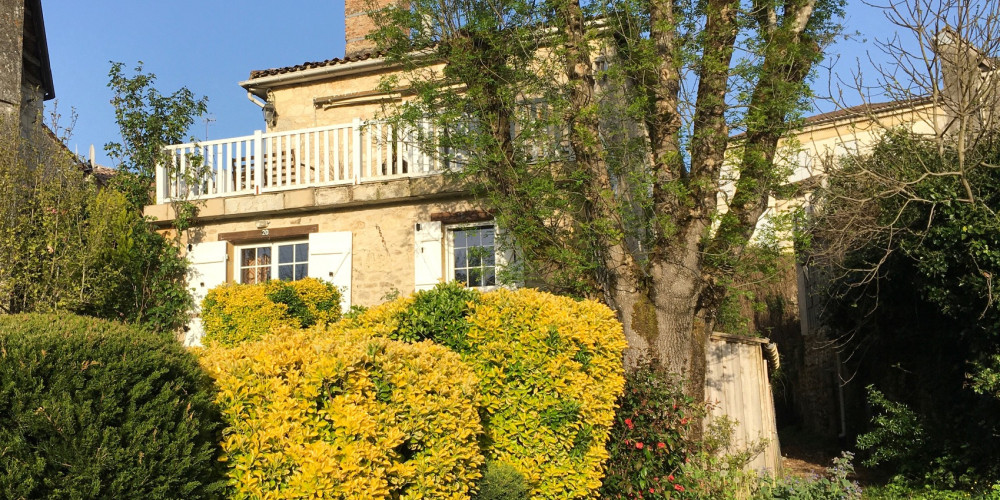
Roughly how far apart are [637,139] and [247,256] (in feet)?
20.1

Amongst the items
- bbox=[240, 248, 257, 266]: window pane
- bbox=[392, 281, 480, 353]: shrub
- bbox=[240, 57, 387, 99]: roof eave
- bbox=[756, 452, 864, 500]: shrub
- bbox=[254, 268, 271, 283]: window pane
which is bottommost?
bbox=[756, 452, 864, 500]: shrub

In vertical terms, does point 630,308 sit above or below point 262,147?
below

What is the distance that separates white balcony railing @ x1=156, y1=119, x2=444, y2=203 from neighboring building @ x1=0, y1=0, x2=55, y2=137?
8.92 feet

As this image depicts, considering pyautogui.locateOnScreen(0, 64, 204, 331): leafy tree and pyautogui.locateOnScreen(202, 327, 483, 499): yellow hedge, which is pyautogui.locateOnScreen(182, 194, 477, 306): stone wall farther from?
pyautogui.locateOnScreen(202, 327, 483, 499): yellow hedge

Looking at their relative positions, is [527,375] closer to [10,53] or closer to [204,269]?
[204,269]

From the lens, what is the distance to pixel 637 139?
889 centimetres

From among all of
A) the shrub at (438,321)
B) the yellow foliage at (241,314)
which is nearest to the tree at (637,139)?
the shrub at (438,321)

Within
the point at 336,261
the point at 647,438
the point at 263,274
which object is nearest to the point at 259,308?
the point at 336,261

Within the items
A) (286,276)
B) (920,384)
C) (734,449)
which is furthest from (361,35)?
(920,384)

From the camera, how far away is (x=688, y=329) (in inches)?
325

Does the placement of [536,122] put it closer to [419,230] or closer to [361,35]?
[419,230]

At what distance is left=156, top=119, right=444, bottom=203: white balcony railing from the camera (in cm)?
1115

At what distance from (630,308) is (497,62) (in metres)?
3.33

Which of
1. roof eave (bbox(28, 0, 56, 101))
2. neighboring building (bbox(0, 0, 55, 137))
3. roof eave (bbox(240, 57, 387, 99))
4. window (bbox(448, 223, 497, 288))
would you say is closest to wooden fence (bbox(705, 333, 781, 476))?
window (bbox(448, 223, 497, 288))
